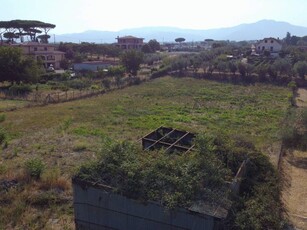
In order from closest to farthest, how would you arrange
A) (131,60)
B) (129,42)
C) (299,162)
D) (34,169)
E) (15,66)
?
(34,169) → (299,162) → (15,66) → (131,60) → (129,42)

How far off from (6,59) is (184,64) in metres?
24.0

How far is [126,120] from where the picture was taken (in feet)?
70.6

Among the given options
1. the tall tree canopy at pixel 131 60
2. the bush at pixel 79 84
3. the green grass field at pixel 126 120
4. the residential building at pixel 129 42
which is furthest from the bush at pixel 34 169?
the residential building at pixel 129 42

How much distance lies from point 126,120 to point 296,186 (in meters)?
12.0

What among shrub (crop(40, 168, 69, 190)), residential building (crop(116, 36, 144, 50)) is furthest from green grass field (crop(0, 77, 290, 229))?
residential building (crop(116, 36, 144, 50))

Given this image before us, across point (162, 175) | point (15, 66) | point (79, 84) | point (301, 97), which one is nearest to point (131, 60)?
point (79, 84)

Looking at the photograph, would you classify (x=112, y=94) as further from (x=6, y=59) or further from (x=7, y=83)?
(x=7, y=83)

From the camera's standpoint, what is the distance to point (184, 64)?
1820 inches

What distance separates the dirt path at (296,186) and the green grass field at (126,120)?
1.70 m

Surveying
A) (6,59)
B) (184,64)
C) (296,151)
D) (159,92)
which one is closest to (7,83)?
(6,59)

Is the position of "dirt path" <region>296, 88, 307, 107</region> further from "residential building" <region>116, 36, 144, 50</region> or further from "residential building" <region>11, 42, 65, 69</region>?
"residential building" <region>116, 36, 144, 50</region>

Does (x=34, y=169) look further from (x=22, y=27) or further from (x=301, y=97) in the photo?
(x=22, y=27)

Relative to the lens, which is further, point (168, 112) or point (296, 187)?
point (168, 112)

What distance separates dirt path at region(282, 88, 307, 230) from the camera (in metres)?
10.2
